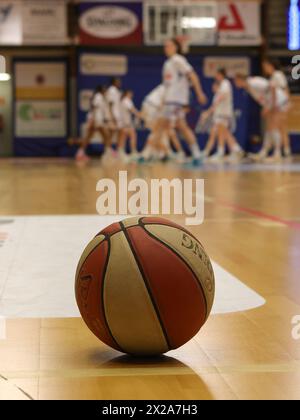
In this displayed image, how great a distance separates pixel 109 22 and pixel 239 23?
323 cm

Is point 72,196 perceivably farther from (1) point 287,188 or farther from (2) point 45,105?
(2) point 45,105

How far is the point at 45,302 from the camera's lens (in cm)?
353

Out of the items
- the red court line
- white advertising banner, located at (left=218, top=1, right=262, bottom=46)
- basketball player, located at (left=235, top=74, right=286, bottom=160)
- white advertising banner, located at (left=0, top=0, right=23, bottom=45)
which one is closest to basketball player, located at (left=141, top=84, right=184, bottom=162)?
basketball player, located at (left=235, top=74, right=286, bottom=160)

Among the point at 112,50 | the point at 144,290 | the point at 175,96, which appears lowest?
the point at 144,290

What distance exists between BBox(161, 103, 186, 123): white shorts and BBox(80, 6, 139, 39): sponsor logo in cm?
684

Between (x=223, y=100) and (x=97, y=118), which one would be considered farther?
(x=97, y=118)

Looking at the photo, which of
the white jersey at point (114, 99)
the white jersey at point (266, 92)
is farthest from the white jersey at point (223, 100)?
the white jersey at point (114, 99)

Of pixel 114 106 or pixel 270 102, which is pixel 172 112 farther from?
pixel 114 106

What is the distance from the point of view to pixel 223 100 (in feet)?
63.9

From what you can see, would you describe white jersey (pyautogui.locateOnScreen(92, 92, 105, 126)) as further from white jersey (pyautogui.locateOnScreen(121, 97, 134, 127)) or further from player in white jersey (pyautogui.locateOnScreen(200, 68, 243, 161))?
player in white jersey (pyautogui.locateOnScreen(200, 68, 243, 161))

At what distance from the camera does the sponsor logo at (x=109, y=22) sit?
901 inches

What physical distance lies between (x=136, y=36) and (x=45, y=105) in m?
3.33

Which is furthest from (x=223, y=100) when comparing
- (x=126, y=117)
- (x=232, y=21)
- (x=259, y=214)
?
(x=259, y=214)

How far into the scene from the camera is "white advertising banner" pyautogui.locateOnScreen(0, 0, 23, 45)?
22.8 meters
